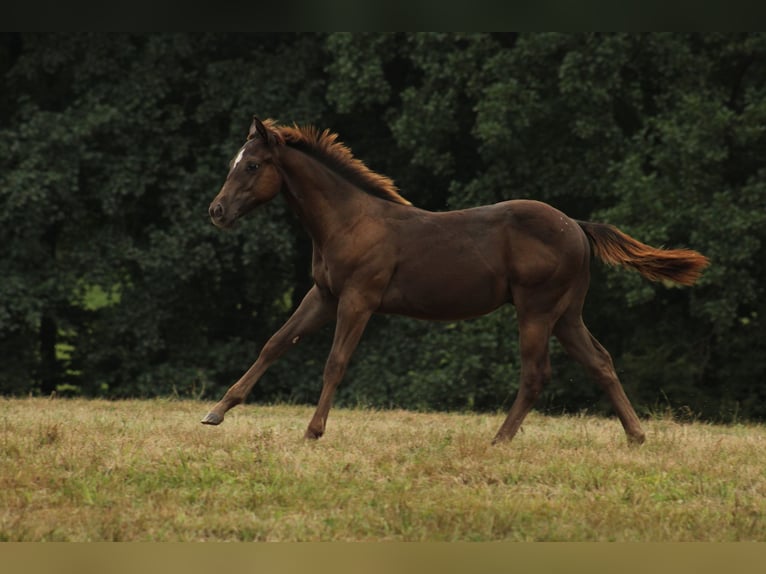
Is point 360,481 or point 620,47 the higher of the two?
point 620,47

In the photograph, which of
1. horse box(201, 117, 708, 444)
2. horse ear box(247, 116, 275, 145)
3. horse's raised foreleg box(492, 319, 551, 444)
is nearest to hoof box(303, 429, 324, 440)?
horse box(201, 117, 708, 444)

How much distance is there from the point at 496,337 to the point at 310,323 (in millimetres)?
10566

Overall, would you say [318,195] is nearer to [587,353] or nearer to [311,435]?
[311,435]

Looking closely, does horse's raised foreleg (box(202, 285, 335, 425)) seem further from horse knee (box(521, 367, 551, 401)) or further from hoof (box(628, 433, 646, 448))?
hoof (box(628, 433, 646, 448))

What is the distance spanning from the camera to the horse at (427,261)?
27.4 ft

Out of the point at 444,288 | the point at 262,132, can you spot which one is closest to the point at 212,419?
the point at 444,288

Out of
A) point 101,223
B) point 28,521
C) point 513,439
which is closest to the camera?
point 28,521

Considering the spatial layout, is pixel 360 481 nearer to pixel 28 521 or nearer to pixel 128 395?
pixel 28 521

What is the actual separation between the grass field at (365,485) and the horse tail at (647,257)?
4.47 feet

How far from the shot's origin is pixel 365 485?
6.24m

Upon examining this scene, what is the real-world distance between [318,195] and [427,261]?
3.52 ft

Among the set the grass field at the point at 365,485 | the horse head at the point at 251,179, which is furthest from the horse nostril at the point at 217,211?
the grass field at the point at 365,485

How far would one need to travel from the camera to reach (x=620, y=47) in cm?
1789

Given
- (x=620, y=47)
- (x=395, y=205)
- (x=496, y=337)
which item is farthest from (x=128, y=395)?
(x=395, y=205)
